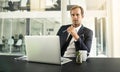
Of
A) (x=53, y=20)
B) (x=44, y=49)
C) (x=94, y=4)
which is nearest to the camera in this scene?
(x=44, y=49)

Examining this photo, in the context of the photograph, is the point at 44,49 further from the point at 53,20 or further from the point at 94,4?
the point at 94,4

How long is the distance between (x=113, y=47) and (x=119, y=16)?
556 mm

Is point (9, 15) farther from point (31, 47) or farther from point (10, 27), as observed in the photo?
point (31, 47)

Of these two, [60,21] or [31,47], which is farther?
[60,21]

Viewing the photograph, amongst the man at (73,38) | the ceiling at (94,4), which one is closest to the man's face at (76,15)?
the man at (73,38)

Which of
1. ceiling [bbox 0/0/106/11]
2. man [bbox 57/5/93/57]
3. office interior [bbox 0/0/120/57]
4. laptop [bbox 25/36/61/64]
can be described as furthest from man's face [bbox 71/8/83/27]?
laptop [bbox 25/36/61/64]

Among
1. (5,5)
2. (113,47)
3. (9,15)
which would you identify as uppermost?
(5,5)

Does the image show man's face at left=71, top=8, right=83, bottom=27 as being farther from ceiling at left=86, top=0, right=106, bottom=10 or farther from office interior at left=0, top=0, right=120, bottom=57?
ceiling at left=86, top=0, right=106, bottom=10

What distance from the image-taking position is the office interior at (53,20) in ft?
10.2

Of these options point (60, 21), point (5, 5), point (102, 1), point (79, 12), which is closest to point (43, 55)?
point (79, 12)

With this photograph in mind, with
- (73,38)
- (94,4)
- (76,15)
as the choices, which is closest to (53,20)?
(94,4)

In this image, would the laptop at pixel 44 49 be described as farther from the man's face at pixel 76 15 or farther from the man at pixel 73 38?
the man's face at pixel 76 15

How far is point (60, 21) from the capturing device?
3.37 m

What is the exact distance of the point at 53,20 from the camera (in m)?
3.46
